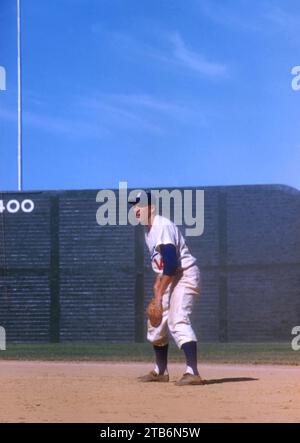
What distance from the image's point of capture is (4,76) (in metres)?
11.5

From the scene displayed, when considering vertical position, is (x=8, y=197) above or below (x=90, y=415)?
above

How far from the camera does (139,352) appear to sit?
13.2m

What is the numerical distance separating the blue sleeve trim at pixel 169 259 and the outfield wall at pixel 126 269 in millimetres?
7751

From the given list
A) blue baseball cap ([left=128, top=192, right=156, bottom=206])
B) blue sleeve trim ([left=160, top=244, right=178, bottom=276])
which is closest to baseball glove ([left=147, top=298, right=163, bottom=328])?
blue sleeve trim ([left=160, top=244, right=178, bottom=276])

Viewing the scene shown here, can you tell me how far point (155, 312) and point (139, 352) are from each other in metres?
5.42

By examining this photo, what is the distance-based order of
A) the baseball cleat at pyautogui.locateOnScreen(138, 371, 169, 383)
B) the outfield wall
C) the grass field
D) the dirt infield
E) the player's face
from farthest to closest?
the outfield wall < the grass field < the baseball cleat at pyautogui.locateOnScreen(138, 371, 169, 383) < the player's face < the dirt infield

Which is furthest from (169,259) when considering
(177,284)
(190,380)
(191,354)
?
(190,380)

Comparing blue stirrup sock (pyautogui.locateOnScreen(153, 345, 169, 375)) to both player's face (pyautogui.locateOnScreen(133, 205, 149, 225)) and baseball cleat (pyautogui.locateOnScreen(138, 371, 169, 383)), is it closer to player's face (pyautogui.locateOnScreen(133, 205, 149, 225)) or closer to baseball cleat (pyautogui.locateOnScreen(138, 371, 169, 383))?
baseball cleat (pyautogui.locateOnScreen(138, 371, 169, 383))

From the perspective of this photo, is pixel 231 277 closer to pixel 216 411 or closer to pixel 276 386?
pixel 276 386

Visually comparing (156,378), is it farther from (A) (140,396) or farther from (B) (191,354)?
(A) (140,396)

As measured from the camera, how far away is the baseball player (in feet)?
25.1

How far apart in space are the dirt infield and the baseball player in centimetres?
36
